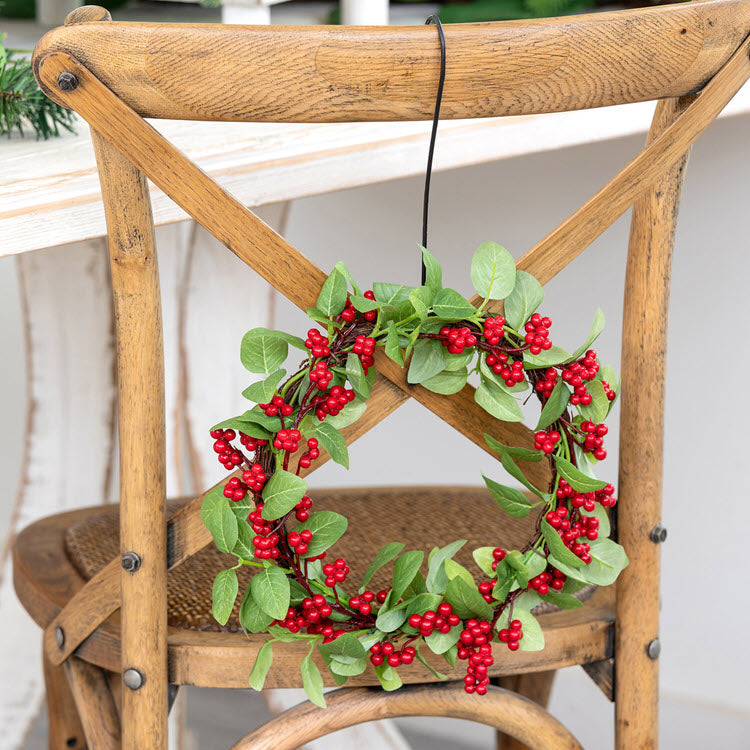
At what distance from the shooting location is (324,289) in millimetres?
512

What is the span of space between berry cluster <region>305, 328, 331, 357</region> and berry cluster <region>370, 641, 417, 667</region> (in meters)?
0.17

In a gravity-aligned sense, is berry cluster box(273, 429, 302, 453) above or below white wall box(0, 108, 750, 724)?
below

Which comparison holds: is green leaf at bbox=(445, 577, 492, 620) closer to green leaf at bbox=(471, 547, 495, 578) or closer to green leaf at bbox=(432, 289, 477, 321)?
green leaf at bbox=(471, 547, 495, 578)

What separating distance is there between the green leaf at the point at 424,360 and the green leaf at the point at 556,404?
0.06m

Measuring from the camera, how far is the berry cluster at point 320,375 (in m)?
0.51

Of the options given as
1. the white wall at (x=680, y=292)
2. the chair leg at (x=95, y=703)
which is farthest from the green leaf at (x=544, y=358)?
the white wall at (x=680, y=292)

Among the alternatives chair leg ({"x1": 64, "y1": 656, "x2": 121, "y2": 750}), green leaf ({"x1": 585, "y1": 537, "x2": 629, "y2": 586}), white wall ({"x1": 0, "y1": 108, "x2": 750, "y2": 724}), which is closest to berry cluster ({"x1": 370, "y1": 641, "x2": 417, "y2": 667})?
green leaf ({"x1": 585, "y1": 537, "x2": 629, "y2": 586})

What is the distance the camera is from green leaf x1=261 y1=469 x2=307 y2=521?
1.69ft

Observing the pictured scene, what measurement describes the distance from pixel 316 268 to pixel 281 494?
11cm

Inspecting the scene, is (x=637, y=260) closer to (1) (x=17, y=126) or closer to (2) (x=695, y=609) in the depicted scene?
(1) (x=17, y=126)

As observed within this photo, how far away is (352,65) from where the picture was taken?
0.46m

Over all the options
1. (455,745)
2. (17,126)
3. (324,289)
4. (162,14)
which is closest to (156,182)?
(324,289)

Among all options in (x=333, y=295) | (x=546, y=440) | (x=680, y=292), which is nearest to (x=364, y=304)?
(x=333, y=295)

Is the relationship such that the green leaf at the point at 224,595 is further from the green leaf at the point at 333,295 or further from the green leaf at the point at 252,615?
the green leaf at the point at 333,295
